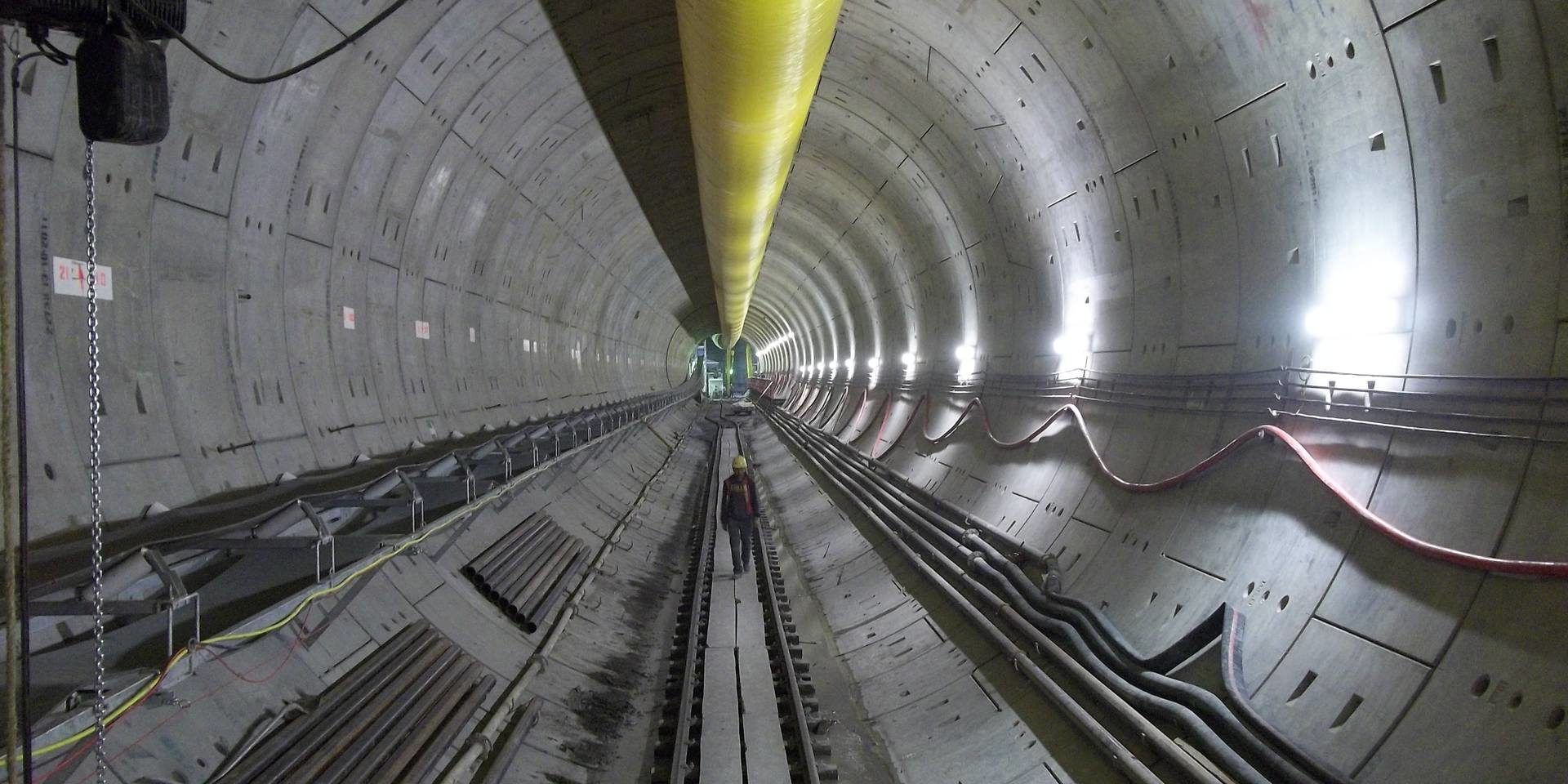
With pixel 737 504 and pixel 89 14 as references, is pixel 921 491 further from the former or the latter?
pixel 89 14

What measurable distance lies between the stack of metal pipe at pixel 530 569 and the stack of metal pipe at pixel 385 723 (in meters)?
1.23

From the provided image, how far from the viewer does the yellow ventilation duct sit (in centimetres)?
481

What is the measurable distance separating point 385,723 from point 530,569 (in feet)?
10.4

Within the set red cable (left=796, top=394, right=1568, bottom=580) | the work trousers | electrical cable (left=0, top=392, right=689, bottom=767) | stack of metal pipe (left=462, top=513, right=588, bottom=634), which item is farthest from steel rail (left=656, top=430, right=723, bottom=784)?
red cable (left=796, top=394, right=1568, bottom=580)

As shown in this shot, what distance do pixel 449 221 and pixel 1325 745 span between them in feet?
28.0

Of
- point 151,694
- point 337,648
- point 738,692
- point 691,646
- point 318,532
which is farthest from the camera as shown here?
point 691,646

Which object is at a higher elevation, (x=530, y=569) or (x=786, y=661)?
(x=530, y=569)

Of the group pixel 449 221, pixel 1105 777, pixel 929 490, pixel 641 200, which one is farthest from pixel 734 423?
pixel 1105 777

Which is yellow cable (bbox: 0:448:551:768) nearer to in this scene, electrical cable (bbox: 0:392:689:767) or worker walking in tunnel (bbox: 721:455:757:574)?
electrical cable (bbox: 0:392:689:767)

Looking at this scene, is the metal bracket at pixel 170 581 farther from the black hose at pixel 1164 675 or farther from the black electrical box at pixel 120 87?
the black hose at pixel 1164 675

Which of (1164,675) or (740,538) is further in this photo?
(740,538)

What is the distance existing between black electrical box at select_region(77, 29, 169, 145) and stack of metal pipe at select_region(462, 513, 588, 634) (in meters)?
4.45

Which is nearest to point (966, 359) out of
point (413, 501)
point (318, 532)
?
point (413, 501)

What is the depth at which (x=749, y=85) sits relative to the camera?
5883mm
